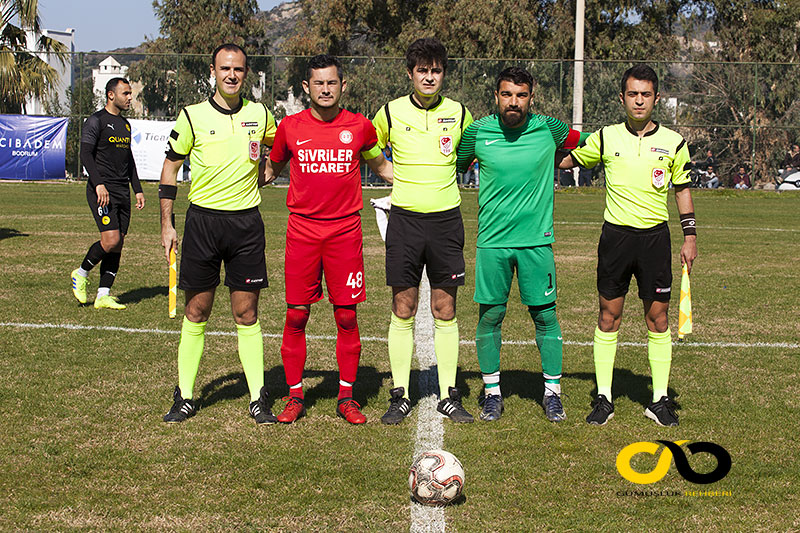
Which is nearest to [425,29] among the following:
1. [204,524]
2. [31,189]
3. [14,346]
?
[31,189]

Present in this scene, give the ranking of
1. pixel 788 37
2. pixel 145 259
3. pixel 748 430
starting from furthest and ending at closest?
pixel 788 37
pixel 145 259
pixel 748 430

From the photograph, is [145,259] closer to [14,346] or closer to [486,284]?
[14,346]

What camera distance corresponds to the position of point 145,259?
→ 11875 millimetres

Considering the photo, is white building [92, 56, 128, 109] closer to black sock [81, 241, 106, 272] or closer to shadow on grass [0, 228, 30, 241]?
shadow on grass [0, 228, 30, 241]

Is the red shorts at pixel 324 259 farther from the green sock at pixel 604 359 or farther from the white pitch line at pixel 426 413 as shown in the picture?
the green sock at pixel 604 359

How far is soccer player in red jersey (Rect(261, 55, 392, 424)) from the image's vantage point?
Answer: 203 inches

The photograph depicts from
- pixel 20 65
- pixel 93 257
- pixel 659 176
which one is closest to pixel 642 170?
pixel 659 176

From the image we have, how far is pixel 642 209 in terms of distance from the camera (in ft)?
17.6

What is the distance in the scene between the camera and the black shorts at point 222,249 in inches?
207

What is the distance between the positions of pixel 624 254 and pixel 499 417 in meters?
1.26

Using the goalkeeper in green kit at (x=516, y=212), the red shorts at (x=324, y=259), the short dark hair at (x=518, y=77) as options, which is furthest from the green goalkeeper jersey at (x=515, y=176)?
the red shorts at (x=324, y=259)

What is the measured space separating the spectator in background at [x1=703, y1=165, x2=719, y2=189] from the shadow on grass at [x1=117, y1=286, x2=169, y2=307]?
2444 centimetres

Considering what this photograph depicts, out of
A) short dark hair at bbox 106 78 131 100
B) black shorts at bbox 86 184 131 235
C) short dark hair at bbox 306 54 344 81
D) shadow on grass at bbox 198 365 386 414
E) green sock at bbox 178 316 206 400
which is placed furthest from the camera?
black shorts at bbox 86 184 131 235

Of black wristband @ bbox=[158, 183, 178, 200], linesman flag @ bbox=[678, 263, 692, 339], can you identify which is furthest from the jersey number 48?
linesman flag @ bbox=[678, 263, 692, 339]
